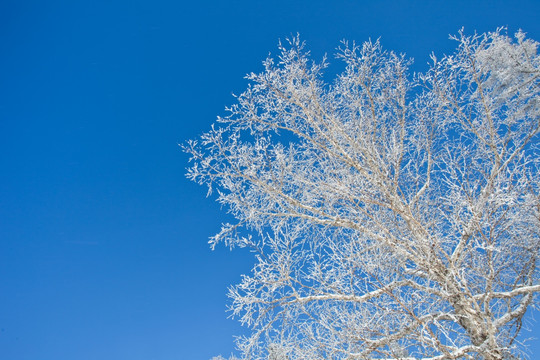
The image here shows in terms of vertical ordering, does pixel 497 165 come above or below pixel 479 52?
below

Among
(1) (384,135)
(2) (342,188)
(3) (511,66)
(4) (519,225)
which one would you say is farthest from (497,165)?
(2) (342,188)

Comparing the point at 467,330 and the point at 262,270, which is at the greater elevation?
the point at 262,270

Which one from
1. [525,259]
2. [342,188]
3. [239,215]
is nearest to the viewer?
[342,188]

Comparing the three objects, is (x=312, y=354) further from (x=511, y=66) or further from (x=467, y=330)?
(x=511, y=66)

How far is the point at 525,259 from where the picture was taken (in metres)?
5.51

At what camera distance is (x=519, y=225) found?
16.5 feet

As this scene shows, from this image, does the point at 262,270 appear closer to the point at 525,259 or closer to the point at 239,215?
the point at 239,215

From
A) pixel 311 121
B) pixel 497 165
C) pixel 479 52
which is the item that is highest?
pixel 479 52

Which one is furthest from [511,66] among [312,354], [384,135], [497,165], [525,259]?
[312,354]

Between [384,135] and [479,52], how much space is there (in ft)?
8.15

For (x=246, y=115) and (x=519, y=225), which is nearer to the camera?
(x=519, y=225)

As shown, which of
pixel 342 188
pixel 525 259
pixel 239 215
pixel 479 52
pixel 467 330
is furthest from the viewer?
pixel 239 215

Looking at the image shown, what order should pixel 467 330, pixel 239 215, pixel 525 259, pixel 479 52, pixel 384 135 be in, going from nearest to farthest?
1. pixel 467 330
2. pixel 525 259
3. pixel 384 135
4. pixel 479 52
5. pixel 239 215

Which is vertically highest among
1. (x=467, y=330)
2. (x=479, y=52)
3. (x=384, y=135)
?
(x=479, y=52)
